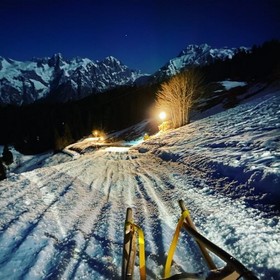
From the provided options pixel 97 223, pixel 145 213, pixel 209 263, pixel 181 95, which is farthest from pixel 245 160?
pixel 181 95

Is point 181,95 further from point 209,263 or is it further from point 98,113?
point 98,113

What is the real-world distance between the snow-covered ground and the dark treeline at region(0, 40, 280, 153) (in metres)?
82.7

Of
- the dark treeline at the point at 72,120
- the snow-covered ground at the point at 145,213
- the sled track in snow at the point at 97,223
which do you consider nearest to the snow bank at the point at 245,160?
the snow-covered ground at the point at 145,213

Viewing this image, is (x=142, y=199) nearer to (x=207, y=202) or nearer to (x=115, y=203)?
(x=115, y=203)

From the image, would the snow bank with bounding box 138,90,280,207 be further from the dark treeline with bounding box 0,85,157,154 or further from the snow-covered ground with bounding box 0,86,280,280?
the dark treeline with bounding box 0,85,157,154

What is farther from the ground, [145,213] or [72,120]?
[72,120]

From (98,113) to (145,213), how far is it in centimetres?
11288

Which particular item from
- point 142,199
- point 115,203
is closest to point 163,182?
point 142,199

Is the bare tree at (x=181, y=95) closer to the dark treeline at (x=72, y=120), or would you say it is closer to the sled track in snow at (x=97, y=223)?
the sled track in snow at (x=97, y=223)

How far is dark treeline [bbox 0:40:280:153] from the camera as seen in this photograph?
309 ft

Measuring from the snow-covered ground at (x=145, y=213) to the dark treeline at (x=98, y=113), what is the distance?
271 feet

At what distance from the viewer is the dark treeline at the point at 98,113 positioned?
9425 cm

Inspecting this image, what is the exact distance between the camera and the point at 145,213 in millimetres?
6840

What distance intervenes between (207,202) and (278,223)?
2.19 meters
